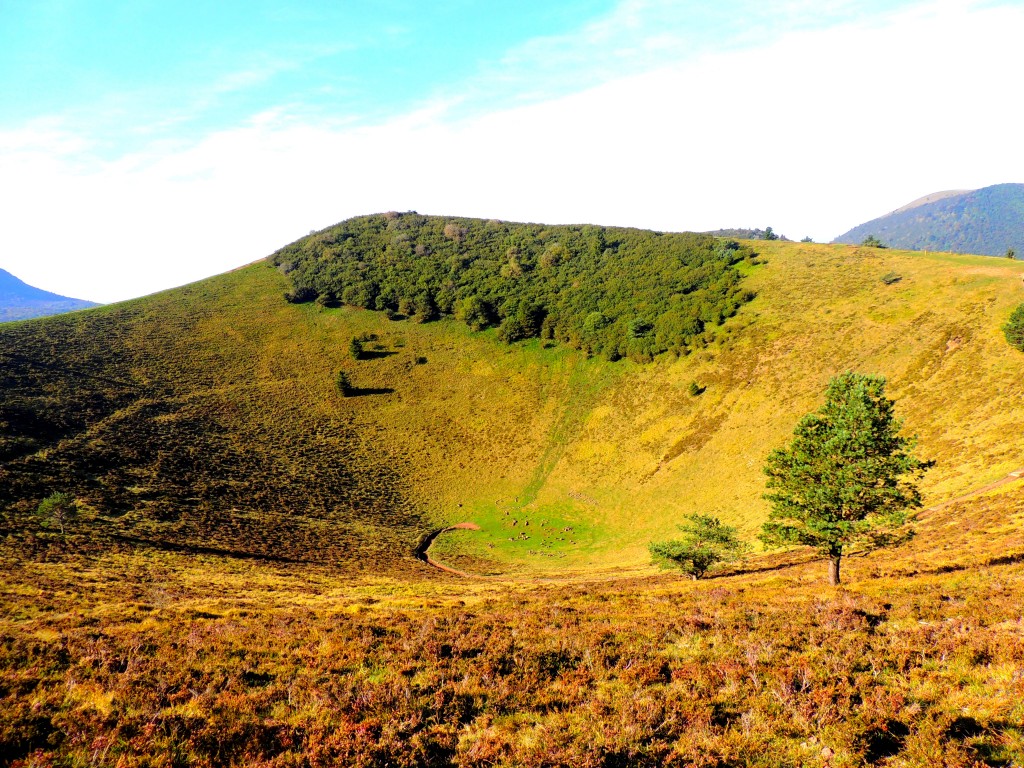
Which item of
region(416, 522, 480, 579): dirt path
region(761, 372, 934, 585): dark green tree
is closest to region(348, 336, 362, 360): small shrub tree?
region(416, 522, 480, 579): dirt path

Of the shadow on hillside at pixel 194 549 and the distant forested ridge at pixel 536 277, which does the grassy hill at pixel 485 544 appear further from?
the distant forested ridge at pixel 536 277

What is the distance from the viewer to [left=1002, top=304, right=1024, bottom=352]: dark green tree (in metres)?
46.2

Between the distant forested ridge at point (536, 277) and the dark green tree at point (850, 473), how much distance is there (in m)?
55.4

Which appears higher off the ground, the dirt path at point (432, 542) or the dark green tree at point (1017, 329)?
the dark green tree at point (1017, 329)

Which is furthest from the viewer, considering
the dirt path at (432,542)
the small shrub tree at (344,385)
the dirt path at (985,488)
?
the small shrub tree at (344,385)

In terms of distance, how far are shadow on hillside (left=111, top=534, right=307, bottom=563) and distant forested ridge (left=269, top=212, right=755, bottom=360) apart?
197 ft

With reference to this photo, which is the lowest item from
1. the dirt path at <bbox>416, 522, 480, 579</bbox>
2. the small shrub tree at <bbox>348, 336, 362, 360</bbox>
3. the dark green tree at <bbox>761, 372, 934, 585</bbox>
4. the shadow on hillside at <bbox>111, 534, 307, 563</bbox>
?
the dirt path at <bbox>416, 522, 480, 579</bbox>

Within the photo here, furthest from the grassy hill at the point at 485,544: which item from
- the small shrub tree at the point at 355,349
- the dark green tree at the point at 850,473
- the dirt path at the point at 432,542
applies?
the dark green tree at the point at 850,473

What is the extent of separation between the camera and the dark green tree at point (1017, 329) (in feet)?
151

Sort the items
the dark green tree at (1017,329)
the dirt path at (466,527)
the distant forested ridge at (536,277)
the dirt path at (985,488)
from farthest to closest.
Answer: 1. the distant forested ridge at (536,277)
2. the dark green tree at (1017,329)
3. the dirt path at (466,527)
4. the dirt path at (985,488)

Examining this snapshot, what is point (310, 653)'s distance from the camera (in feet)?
42.1

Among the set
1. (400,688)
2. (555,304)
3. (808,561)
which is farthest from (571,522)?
(555,304)

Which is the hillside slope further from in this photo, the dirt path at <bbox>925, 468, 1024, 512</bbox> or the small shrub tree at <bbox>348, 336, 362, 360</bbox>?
the dirt path at <bbox>925, 468, 1024, 512</bbox>

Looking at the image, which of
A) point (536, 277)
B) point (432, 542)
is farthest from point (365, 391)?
point (536, 277)
